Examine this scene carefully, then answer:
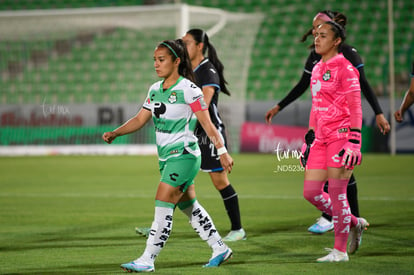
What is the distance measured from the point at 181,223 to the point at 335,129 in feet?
9.57

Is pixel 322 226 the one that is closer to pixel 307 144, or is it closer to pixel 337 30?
pixel 307 144

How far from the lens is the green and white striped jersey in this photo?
525cm

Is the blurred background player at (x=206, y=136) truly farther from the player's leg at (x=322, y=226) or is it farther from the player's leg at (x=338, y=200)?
the player's leg at (x=338, y=200)

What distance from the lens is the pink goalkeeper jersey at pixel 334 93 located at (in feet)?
18.1

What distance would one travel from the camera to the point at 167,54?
17.6ft

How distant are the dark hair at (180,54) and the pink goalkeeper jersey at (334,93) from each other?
3.36 feet

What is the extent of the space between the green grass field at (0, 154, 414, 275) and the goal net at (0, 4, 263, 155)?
5.31 metres

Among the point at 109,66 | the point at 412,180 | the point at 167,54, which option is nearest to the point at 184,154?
the point at 167,54

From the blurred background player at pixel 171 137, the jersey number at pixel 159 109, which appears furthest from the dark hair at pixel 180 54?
the jersey number at pixel 159 109

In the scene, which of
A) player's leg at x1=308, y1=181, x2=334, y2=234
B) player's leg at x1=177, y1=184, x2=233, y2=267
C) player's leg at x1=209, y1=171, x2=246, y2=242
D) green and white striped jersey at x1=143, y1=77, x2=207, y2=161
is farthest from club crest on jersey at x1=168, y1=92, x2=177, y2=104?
player's leg at x1=308, y1=181, x2=334, y2=234

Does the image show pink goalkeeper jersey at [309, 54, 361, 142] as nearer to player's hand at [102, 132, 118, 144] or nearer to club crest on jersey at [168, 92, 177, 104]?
club crest on jersey at [168, 92, 177, 104]

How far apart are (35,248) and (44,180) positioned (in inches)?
285

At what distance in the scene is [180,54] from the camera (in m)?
5.43

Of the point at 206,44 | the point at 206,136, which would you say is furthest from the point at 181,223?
the point at 206,44
